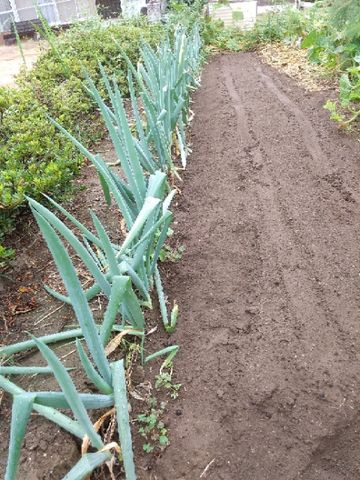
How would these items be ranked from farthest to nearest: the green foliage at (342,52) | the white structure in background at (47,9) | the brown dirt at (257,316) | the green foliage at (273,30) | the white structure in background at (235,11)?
the white structure in background at (47,9), the white structure in background at (235,11), the green foliage at (273,30), the green foliage at (342,52), the brown dirt at (257,316)

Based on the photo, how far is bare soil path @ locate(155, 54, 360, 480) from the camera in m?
1.22

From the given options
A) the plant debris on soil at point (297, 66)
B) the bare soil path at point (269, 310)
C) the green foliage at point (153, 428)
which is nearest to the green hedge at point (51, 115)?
the bare soil path at point (269, 310)

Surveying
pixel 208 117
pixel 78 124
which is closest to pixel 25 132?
pixel 78 124

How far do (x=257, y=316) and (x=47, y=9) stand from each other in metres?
8.71

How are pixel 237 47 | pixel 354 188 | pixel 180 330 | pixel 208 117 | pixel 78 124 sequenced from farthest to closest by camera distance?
pixel 237 47 < pixel 208 117 < pixel 78 124 < pixel 354 188 < pixel 180 330

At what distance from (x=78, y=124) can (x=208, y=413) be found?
7.24ft

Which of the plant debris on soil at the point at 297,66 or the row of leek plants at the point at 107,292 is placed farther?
the plant debris on soil at the point at 297,66

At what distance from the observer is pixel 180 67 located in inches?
98.0

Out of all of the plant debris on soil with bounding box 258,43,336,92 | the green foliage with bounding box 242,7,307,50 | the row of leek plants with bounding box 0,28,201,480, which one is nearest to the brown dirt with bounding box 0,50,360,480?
the row of leek plants with bounding box 0,28,201,480

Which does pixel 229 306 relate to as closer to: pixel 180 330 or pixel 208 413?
pixel 180 330

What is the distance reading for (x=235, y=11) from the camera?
7.27m

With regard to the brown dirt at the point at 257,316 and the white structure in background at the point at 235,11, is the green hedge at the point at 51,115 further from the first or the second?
the white structure in background at the point at 235,11

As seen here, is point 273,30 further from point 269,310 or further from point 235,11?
point 269,310

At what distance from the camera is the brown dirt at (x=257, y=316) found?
1.20 m
